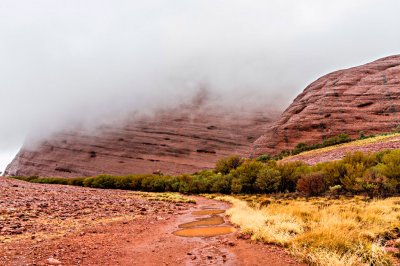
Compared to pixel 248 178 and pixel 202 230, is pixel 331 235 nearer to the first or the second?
pixel 202 230

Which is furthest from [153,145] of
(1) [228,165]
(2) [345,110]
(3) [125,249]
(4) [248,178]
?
(3) [125,249]

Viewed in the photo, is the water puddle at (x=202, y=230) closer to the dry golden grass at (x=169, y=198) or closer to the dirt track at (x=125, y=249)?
the dirt track at (x=125, y=249)

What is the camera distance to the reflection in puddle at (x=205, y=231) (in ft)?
38.5

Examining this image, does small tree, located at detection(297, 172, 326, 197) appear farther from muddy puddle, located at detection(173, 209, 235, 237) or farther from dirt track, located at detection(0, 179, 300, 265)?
dirt track, located at detection(0, 179, 300, 265)

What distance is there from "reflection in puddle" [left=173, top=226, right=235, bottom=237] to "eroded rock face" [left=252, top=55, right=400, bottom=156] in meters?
74.7

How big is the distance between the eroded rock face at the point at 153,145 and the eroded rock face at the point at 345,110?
15672 mm

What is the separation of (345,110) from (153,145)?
60.4m

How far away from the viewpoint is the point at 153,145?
101 metres

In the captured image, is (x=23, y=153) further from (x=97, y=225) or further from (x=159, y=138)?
(x=97, y=225)

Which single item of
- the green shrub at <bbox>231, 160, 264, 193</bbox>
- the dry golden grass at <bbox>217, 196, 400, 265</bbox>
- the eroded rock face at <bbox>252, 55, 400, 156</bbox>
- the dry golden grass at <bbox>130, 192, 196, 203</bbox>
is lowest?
the dry golden grass at <bbox>130, 192, 196, 203</bbox>

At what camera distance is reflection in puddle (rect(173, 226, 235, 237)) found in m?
11.7

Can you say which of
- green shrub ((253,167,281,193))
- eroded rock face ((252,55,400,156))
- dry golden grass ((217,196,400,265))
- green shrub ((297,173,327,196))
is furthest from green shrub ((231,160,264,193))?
eroded rock face ((252,55,400,156))

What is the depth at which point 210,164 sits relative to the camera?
9269 centimetres

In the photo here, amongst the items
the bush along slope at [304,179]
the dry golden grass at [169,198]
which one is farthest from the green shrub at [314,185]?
the dry golden grass at [169,198]
